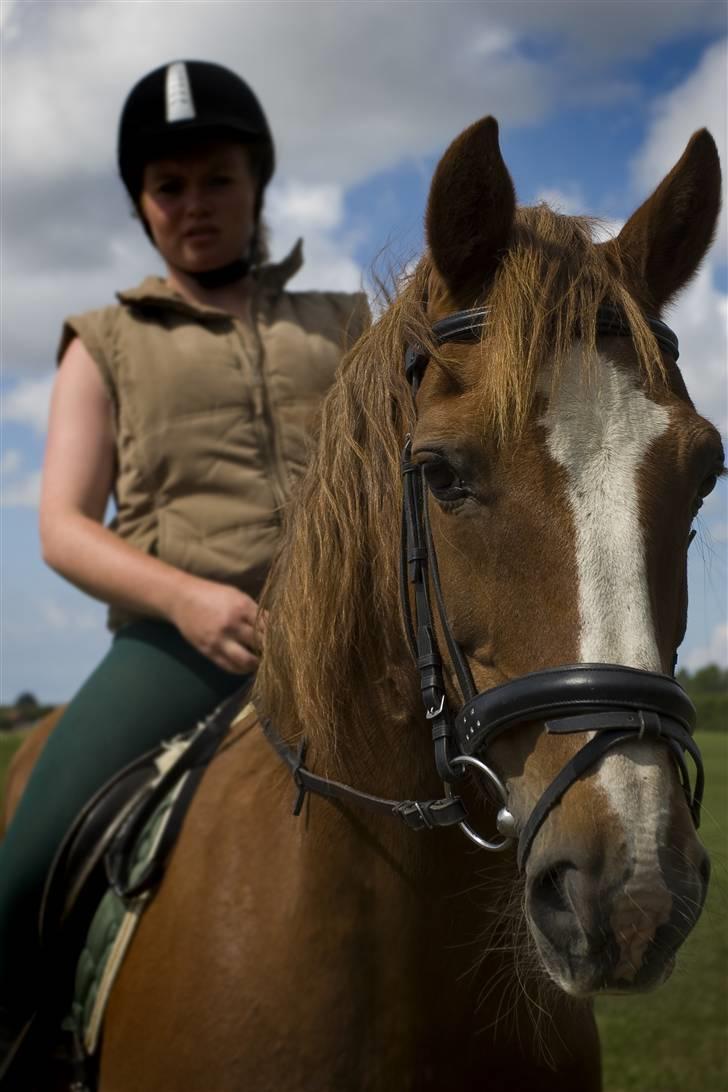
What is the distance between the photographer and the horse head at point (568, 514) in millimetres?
1691

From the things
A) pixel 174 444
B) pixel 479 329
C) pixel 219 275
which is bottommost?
pixel 479 329

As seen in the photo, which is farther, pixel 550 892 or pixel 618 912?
pixel 550 892

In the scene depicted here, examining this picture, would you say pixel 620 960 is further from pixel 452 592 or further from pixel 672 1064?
pixel 672 1064

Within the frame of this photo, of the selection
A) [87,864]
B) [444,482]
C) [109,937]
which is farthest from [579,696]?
[87,864]

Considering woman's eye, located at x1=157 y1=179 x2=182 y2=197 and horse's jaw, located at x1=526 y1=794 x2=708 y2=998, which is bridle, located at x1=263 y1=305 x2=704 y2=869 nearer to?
horse's jaw, located at x1=526 y1=794 x2=708 y2=998

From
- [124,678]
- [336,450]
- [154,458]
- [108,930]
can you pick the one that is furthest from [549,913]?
[154,458]

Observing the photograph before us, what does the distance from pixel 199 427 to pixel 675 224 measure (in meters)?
1.73

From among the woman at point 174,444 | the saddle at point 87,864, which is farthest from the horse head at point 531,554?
the woman at point 174,444

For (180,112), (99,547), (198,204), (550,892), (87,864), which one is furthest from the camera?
(198,204)

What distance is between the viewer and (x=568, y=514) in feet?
6.09

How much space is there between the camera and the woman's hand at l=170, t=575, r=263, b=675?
2.89 metres

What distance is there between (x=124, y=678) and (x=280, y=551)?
0.92 metres

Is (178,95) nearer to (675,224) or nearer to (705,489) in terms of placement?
(675,224)

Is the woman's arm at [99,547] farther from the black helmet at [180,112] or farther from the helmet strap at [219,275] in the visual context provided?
the black helmet at [180,112]
